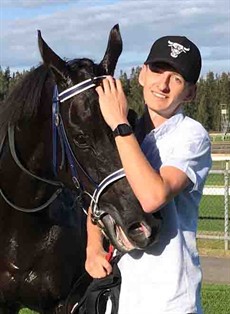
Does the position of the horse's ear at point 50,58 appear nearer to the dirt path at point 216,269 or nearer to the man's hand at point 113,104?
the man's hand at point 113,104

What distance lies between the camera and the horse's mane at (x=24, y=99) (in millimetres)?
3488

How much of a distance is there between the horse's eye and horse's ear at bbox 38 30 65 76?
0.32 m

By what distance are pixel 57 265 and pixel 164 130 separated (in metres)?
1.82

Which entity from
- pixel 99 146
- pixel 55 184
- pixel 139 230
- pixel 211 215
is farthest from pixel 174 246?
pixel 211 215

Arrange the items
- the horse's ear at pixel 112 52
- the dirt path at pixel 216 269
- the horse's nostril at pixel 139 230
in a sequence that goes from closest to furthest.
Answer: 1. the horse's nostril at pixel 139 230
2. the horse's ear at pixel 112 52
3. the dirt path at pixel 216 269

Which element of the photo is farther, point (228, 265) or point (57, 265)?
point (228, 265)

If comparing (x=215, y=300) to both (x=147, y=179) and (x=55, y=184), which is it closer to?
(x=55, y=184)

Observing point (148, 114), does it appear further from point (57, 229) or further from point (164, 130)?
point (57, 229)

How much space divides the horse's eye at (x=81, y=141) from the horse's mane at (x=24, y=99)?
0.51 meters

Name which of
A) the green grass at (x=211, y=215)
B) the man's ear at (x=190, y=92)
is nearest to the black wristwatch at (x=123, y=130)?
the man's ear at (x=190, y=92)

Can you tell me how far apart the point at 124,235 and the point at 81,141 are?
0.61 m

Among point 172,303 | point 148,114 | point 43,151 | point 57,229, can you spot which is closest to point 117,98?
point 148,114

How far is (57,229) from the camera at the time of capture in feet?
13.4

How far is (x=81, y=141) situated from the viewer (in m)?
3.05
